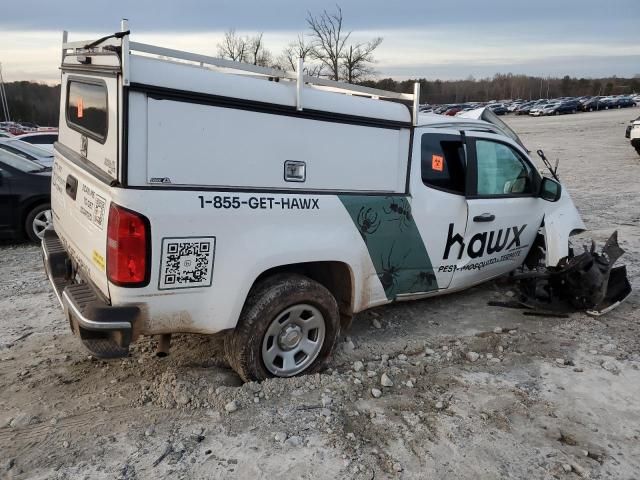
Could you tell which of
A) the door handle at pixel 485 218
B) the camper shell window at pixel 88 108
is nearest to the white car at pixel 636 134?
the door handle at pixel 485 218

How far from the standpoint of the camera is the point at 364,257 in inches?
153

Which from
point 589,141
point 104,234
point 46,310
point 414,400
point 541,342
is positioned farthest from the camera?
point 589,141

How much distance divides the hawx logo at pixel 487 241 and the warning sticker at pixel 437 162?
1.59ft

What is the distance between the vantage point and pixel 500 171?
4855mm

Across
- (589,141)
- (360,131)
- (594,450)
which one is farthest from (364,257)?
(589,141)

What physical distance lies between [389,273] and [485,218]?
3.80 ft

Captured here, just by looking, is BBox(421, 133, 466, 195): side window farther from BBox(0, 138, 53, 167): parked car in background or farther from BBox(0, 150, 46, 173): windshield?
BBox(0, 138, 53, 167): parked car in background

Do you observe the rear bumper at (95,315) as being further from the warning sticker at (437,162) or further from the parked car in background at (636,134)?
the parked car in background at (636,134)

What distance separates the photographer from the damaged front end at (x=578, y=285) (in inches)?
192

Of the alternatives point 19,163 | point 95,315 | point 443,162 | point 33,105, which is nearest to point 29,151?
point 19,163

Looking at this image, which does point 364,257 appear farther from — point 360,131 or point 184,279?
point 184,279

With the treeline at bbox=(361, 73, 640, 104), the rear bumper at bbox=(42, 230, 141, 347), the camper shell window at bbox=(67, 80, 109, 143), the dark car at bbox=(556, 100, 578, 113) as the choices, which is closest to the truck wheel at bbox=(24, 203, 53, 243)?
the camper shell window at bbox=(67, 80, 109, 143)

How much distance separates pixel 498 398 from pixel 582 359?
106 centimetres

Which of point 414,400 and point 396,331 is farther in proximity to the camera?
point 396,331
